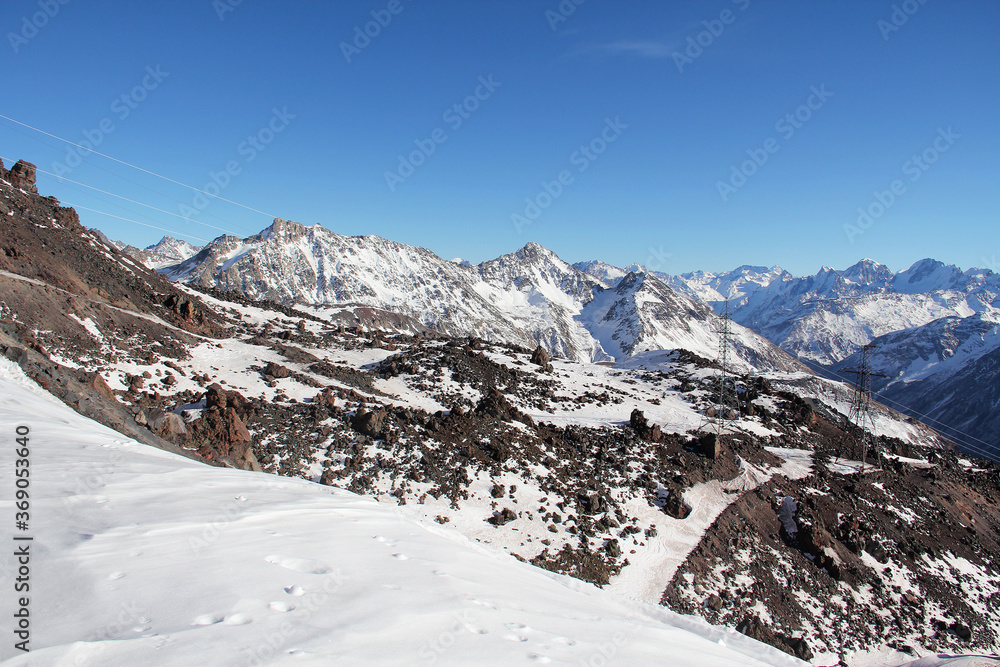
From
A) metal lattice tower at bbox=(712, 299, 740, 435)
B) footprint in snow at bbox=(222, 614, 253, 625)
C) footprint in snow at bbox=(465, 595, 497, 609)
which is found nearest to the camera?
footprint in snow at bbox=(222, 614, 253, 625)

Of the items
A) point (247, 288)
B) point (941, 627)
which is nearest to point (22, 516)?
point (941, 627)

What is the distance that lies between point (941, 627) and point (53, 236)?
6669cm

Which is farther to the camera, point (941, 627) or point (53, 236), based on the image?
point (53, 236)

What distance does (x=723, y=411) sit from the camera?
42625mm

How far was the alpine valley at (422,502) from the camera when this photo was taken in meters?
5.66

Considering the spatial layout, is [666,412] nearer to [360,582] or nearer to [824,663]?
[824,663]

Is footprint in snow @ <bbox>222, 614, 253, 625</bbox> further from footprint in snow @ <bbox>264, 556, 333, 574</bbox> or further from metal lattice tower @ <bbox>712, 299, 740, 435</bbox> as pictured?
metal lattice tower @ <bbox>712, 299, 740, 435</bbox>

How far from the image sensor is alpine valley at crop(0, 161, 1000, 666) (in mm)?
5664

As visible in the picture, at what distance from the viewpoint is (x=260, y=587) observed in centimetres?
591

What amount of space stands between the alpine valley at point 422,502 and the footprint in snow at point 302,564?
0.05 meters

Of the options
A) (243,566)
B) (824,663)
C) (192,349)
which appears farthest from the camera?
(192,349)

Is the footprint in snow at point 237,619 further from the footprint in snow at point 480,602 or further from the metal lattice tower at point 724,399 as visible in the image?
the metal lattice tower at point 724,399

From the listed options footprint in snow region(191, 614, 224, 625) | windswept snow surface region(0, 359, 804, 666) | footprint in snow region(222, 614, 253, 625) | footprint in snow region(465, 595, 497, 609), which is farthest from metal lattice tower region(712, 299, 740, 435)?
footprint in snow region(191, 614, 224, 625)

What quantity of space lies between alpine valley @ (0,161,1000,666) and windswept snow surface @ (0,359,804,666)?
5 centimetres
